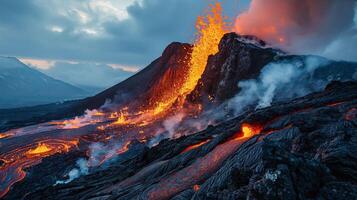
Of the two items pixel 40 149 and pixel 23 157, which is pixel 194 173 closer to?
pixel 23 157

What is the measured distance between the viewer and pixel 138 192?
19.5 m

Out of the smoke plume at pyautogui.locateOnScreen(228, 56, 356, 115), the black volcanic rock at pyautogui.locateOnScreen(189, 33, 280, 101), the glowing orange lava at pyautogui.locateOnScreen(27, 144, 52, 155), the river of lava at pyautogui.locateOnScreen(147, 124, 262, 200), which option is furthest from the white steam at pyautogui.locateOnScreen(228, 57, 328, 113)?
the glowing orange lava at pyautogui.locateOnScreen(27, 144, 52, 155)

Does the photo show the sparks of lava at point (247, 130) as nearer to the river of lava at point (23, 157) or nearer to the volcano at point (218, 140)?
the volcano at point (218, 140)

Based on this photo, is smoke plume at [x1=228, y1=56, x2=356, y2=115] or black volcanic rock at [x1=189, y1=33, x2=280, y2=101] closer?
smoke plume at [x1=228, y1=56, x2=356, y2=115]

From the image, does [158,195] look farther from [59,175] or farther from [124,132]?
[124,132]

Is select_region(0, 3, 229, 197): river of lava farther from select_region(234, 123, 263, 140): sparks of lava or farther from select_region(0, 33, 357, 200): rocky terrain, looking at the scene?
select_region(234, 123, 263, 140): sparks of lava

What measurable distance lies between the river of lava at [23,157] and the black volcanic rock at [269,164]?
22246 millimetres

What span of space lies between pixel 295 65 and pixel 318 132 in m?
43.1

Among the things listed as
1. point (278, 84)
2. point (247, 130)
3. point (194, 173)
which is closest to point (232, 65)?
point (278, 84)

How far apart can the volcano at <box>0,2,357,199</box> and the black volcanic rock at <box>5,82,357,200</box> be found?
5cm

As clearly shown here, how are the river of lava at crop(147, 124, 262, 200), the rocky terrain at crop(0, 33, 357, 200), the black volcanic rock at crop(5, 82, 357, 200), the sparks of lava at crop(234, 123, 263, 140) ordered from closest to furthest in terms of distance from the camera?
the black volcanic rock at crop(5, 82, 357, 200), the rocky terrain at crop(0, 33, 357, 200), the river of lava at crop(147, 124, 262, 200), the sparks of lava at crop(234, 123, 263, 140)

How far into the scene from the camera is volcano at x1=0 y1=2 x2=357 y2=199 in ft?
36.7

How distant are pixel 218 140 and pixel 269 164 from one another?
13490 mm

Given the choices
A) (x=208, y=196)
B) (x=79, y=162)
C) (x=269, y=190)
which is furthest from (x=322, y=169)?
(x=79, y=162)
